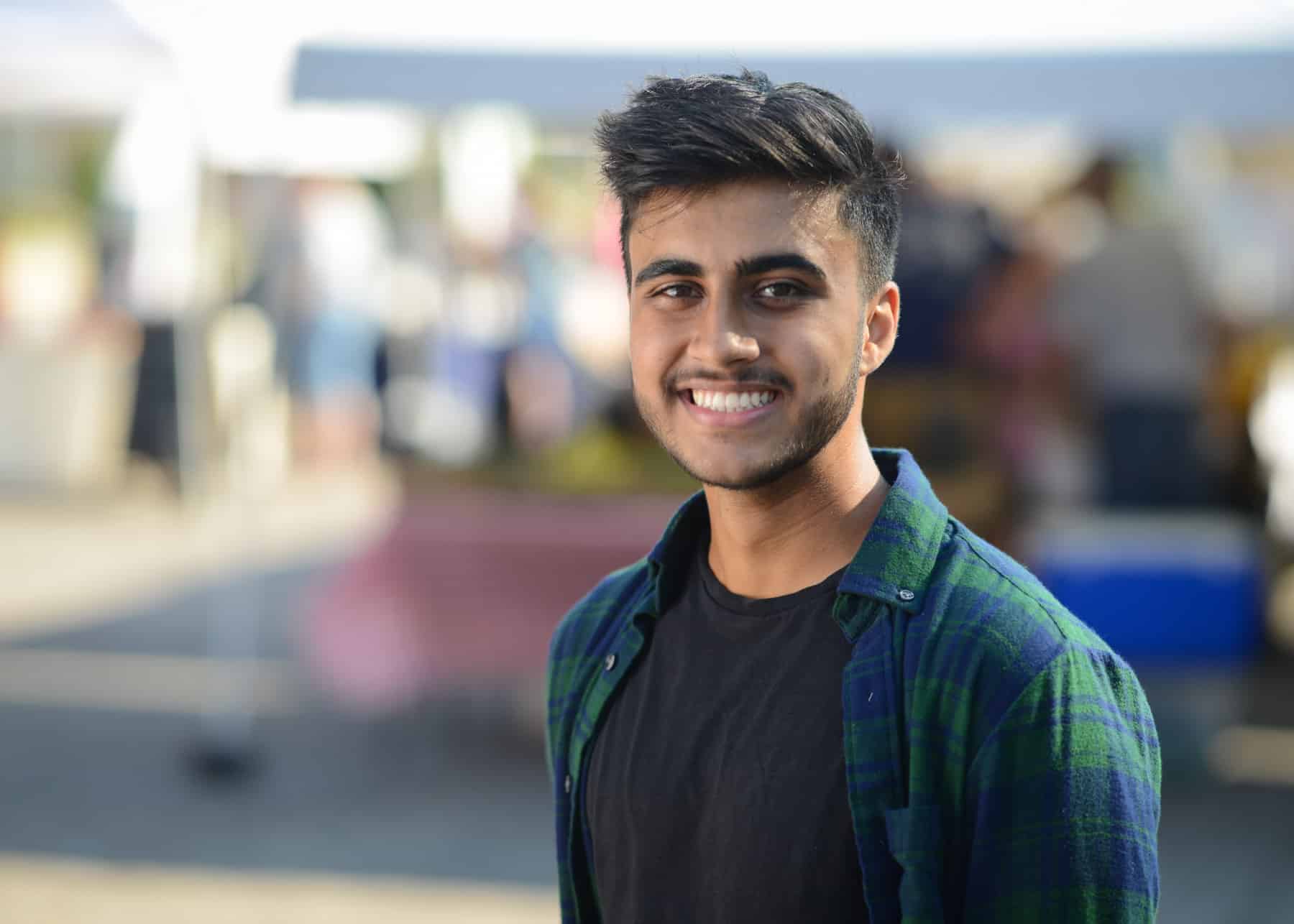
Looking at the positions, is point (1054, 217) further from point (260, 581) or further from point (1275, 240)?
point (260, 581)

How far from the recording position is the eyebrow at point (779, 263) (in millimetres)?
1357

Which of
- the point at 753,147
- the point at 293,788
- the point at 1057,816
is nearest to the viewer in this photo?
the point at 1057,816

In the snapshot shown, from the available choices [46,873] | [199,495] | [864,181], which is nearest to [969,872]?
[864,181]

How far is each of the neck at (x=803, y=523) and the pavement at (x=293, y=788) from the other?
297 cm

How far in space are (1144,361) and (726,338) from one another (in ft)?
15.1

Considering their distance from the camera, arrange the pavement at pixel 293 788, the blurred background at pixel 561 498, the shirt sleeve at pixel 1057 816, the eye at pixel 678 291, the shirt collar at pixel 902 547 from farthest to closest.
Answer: the blurred background at pixel 561 498
the pavement at pixel 293 788
the eye at pixel 678 291
the shirt collar at pixel 902 547
the shirt sleeve at pixel 1057 816

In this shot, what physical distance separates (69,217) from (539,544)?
9313 millimetres

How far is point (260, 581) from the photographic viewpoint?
8.48m

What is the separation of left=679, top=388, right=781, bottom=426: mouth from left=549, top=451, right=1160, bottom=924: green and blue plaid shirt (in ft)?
0.59

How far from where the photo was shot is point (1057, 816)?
3.92ft

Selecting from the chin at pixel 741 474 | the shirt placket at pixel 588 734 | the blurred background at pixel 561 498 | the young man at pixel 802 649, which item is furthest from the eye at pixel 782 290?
the blurred background at pixel 561 498

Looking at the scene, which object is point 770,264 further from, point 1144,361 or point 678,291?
point 1144,361

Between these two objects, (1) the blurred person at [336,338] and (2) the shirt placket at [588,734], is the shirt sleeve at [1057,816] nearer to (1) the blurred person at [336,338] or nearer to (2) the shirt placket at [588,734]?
(2) the shirt placket at [588,734]

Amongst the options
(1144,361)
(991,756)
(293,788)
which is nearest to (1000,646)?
(991,756)
